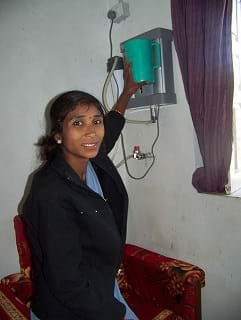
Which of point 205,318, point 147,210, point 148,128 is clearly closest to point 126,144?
point 148,128

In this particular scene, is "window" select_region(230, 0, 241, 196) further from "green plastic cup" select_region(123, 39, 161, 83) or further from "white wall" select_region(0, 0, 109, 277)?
"white wall" select_region(0, 0, 109, 277)

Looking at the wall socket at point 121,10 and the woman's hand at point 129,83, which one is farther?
the wall socket at point 121,10

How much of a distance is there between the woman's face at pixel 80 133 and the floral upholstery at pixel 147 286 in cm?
60

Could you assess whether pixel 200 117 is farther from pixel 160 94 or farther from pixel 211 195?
pixel 211 195

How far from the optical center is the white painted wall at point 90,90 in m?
1.34

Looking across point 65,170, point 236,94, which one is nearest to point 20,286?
point 65,170

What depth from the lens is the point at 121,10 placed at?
1617mm

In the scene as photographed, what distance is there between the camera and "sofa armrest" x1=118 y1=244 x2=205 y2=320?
116 cm

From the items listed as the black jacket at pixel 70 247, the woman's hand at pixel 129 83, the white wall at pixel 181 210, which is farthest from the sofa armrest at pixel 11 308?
the woman's hand at pixel 129 83

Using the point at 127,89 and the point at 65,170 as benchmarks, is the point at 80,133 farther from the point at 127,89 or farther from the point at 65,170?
the point at 127,89

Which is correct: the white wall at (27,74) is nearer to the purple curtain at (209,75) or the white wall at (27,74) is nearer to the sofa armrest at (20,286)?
the sofa armrest at (20,286)

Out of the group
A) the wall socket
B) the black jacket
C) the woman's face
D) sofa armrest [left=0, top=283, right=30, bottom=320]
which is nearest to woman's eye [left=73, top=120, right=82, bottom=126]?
the woman's face

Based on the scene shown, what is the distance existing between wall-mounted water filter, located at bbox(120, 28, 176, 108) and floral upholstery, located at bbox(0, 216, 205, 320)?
2.57ft

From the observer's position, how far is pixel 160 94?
1.34m
